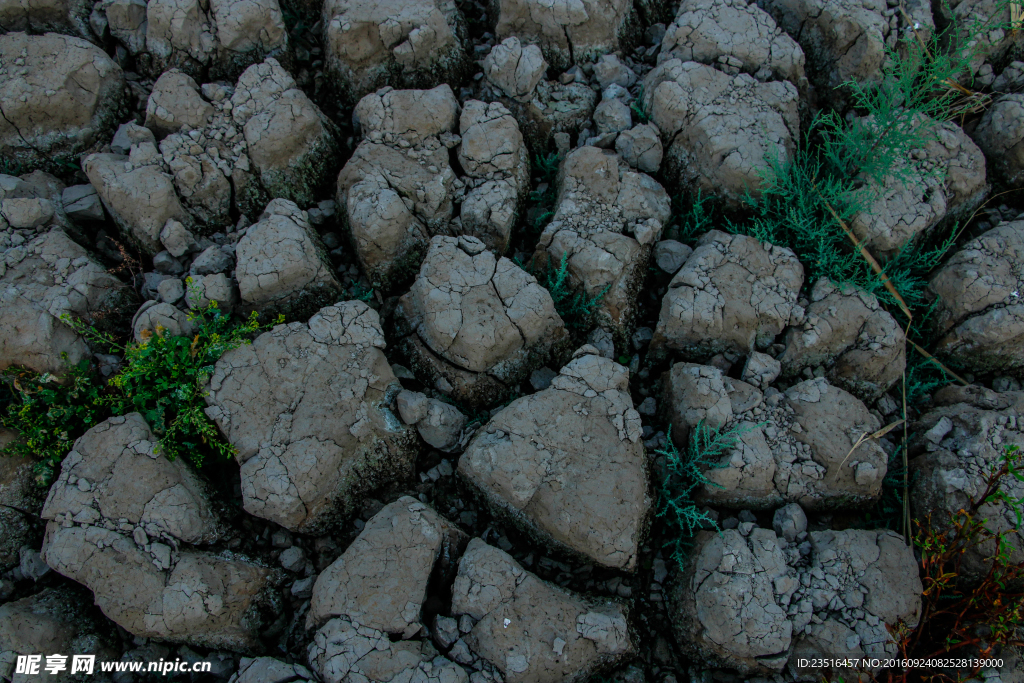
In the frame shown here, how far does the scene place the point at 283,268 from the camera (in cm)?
323

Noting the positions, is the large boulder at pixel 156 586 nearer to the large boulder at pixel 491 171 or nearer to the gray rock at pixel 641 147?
the large boulder at pixel 491 171

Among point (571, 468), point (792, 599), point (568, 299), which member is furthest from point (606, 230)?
point (792, 599)

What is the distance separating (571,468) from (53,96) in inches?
149

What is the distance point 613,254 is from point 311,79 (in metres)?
2.47

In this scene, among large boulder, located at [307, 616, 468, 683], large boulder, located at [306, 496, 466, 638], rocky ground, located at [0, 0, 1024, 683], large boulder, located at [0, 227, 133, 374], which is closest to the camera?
large boulder, located at [307, 616, 468, 683]

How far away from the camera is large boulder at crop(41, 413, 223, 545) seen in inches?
110

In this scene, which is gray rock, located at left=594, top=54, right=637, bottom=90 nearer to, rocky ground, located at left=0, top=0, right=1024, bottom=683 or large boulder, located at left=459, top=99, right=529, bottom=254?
rocky ground, located at left=0, top=0, right=1024, bottom=683

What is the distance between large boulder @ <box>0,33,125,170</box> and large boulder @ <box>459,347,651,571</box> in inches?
125

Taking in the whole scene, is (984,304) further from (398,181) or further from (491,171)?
(398,181)

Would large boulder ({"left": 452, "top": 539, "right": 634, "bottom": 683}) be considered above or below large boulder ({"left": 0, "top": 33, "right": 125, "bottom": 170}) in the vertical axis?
below

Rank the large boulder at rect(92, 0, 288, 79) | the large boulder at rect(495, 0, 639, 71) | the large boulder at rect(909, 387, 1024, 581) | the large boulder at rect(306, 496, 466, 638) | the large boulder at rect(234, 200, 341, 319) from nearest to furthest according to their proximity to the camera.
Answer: the large boulder at rect(306, 496, 466, 638), the large boulder at rect(909, 387, 1024, 581), the large boulder at rect(234, 200, 341, 319), the large boulder at rect(92, 0, 288, 79), the large boulder at rect(495, 0, 639, 71)

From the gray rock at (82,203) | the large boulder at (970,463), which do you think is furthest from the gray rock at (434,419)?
the large boulder at (970,463)

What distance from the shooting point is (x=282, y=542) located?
3.05 meters

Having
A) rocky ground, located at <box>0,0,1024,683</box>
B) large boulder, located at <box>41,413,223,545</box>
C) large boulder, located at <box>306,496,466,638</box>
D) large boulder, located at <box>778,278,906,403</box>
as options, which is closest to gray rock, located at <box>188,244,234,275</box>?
rocky ground, located at <box>0,0,1024,683</box>
